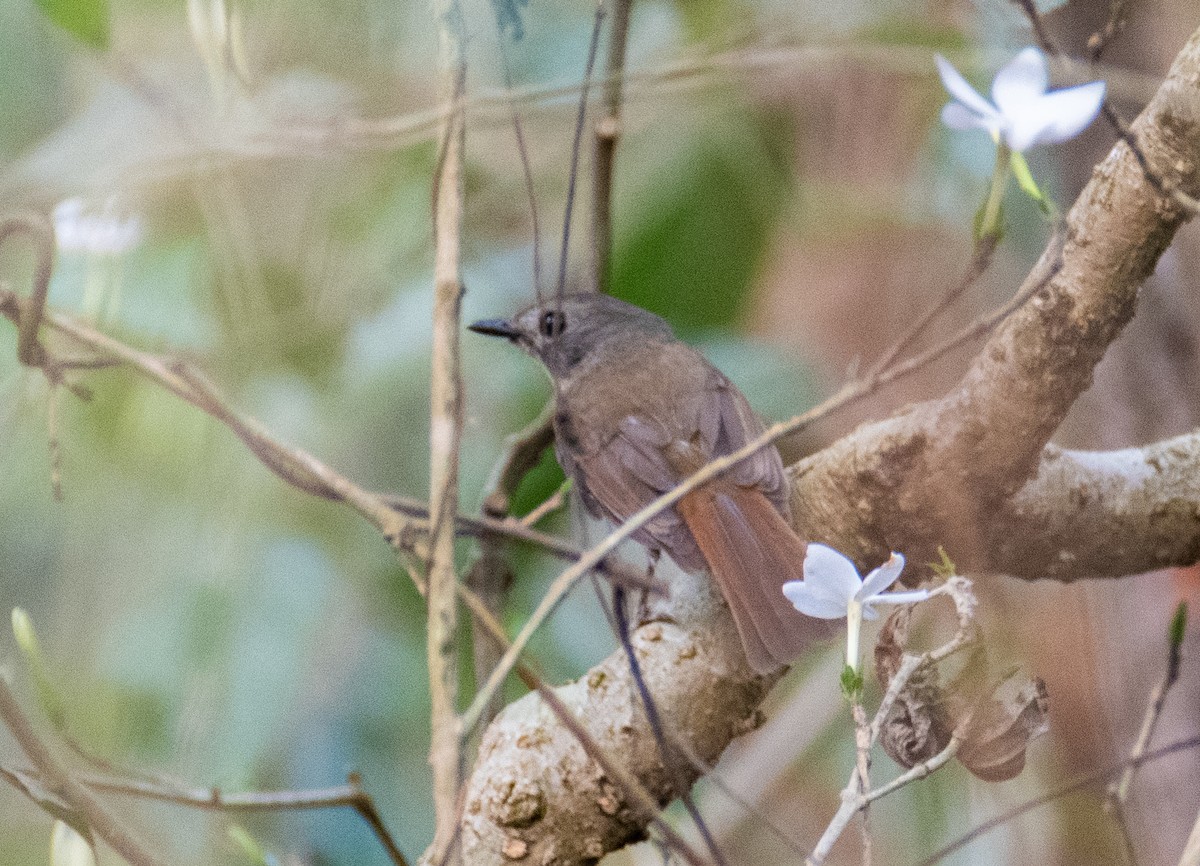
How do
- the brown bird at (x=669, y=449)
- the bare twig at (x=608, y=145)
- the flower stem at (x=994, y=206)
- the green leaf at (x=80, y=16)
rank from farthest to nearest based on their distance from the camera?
the bare twig at (x=608, y=145) → the green leaf at (x=80, y=16) → the brown bird at (x=669, y=449) → the flower stem at (x=994, y=206)

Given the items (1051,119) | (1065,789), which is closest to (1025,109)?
(1051,119)

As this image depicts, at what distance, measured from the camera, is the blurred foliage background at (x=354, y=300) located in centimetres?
112

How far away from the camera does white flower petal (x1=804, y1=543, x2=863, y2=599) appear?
68 centimetres

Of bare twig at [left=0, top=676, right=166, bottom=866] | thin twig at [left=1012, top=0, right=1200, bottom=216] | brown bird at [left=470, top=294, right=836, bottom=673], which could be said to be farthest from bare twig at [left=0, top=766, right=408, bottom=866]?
thin twig at [left=1012, top=0, right=1200, bottom=216]

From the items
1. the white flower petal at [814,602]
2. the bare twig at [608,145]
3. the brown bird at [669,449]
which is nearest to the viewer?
the white flower petal at [814,602]

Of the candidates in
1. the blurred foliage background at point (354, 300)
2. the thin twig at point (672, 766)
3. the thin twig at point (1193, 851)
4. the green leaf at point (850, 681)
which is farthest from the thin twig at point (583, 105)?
the thin twig at point (1193, 851)

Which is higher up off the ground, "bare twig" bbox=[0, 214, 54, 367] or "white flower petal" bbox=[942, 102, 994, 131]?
"white flower petal" bbox=[942, 102, 994, 131]

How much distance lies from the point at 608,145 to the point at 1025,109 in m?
0.68

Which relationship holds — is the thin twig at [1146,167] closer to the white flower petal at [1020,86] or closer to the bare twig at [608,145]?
the white flower petal at [1020,86]

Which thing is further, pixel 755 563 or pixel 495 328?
pixel 495 328

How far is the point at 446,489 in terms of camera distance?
0.68 metres

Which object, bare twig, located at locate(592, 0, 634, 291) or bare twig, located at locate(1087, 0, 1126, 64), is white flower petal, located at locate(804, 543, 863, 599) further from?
bare twig, located at locate(592, 0, 634, 291)

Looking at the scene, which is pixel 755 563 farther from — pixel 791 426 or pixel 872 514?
pixel 791 426

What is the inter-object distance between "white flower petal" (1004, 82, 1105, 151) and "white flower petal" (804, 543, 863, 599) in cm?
26
